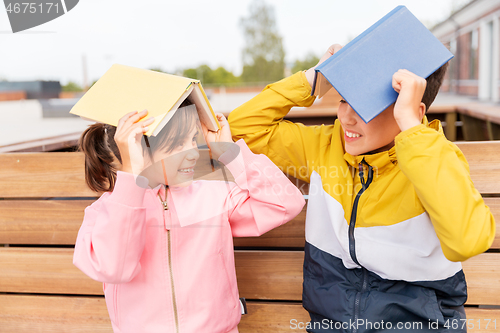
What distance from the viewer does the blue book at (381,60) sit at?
857 mm

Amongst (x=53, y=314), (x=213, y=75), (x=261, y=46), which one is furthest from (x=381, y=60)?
(x=261, y=46)

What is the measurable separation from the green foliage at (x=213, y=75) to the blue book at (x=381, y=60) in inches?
1046

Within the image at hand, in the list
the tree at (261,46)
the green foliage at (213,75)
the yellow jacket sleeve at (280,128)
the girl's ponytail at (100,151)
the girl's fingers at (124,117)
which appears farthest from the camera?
the tree at (261,46)

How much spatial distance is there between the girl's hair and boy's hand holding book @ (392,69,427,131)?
0.51 m

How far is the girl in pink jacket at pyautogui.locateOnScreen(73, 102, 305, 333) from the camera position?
97 centimetres

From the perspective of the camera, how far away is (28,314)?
148cm

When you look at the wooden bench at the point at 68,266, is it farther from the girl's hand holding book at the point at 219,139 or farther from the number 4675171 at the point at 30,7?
the number 4675171 at the point at 30,7

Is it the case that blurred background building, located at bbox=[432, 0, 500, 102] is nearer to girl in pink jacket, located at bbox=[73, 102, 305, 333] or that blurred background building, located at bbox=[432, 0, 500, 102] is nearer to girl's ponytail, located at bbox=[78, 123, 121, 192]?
girl in pink jacket, located at bbox=[73, 102, 305, 333]

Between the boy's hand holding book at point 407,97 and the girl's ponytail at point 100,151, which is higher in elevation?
the boy's hand holding book at point 407,97

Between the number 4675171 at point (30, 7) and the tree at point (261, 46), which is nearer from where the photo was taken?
the number 4675171 at point (30, 7)

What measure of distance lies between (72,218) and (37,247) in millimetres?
221

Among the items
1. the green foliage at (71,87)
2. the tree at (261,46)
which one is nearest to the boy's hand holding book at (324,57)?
the green foliage at (71,87)

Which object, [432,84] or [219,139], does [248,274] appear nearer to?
[219,139]

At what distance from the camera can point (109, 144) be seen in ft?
3.44
